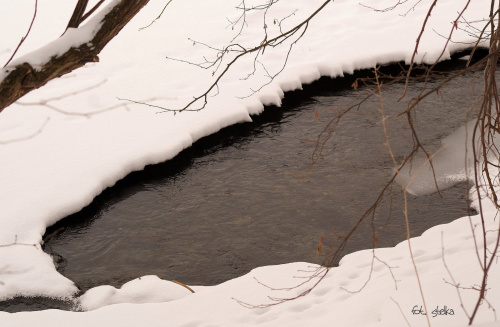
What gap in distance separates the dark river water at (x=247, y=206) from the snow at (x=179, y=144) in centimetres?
23

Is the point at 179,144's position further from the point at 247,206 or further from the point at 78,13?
the point at 78,13

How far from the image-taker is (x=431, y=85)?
9023 millimetres

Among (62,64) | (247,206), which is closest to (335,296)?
(247,206)

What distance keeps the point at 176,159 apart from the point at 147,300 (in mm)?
2585

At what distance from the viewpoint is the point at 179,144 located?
786 centimetres

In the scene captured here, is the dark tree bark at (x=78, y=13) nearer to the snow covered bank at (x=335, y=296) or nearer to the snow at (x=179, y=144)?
the snow at (x=179, y=144)

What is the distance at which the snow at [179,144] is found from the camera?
4.40 meters

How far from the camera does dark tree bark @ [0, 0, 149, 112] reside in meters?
2.44

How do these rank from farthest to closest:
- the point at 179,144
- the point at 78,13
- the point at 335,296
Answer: the point at 179,144
the point at 335,296
the point at 78,13

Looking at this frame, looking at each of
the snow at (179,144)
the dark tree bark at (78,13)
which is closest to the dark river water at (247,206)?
the snow at (179,144)

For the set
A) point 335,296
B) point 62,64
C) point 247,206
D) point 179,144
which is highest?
point 62,64

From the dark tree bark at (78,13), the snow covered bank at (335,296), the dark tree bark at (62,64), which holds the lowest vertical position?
the snow covered bank at (335,296)

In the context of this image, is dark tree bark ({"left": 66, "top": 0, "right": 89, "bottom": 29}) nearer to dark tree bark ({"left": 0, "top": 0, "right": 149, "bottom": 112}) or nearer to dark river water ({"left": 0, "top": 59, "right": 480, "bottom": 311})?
dark tree bark ({"left": 0, "top": 0, "right": 149, "bottom": 112})

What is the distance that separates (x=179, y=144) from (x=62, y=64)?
17.5 ft
